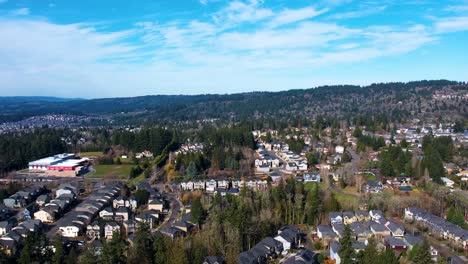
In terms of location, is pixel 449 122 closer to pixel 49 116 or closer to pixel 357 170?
pixel 357 170

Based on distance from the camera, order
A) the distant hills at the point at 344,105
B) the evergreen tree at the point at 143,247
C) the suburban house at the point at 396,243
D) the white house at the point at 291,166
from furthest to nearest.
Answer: the distant hills at the point at 344,105 < the white house at the point at 291,166 < the suburban house at the point at 396,243 < the evergreen tree at the point at 143,247

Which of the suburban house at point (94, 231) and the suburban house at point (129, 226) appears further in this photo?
the suburban house at point (129, 226)

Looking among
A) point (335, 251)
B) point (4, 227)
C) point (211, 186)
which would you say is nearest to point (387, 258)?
point (335, 251)

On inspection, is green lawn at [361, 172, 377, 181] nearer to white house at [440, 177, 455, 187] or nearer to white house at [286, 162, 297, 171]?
white house at [440, 177, 455, 187]

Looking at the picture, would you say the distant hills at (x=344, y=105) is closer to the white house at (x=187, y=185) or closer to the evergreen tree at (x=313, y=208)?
the white house at (x=187, y=185)

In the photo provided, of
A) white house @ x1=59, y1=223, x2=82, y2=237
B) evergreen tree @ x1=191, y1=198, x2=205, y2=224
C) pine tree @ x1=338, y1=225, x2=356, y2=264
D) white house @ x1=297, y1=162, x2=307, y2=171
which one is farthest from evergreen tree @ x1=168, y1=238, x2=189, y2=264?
white house @ x1=297, y1=162, x2=307, y2=171

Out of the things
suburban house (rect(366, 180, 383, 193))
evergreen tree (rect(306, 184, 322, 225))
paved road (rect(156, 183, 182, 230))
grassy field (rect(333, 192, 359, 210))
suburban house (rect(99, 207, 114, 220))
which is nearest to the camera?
evergreen tree (rect(306, 184, 322, 225))

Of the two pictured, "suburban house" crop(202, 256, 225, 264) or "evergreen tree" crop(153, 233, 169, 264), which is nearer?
"evergreen tree" crop(153, 233, 169, 264)

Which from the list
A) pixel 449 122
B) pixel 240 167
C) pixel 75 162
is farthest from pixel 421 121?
pixel 75 162

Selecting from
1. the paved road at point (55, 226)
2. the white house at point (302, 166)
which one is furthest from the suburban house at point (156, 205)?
the white house at point (302, 166)
